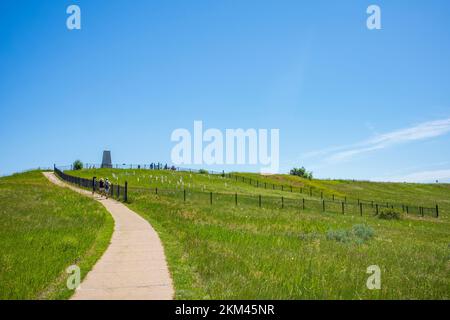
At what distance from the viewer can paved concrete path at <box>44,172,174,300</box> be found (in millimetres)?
6820

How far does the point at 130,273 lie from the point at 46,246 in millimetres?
4820

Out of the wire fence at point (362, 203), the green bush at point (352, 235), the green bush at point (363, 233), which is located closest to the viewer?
the green bush at point (352, 235)

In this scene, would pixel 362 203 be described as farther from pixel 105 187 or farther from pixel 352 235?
pixel 352 235

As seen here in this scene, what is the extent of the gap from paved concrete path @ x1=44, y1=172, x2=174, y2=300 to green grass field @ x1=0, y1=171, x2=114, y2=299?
0.36 meters

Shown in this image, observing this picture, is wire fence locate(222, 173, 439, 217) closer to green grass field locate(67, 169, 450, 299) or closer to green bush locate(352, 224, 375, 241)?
green bush locate(352, 224, 375, 241)

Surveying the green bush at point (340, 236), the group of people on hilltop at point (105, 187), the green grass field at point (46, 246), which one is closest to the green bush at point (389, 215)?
the green bush at point (340, 236)

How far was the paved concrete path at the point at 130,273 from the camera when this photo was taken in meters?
6.82

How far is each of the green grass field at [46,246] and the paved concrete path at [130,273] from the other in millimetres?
357

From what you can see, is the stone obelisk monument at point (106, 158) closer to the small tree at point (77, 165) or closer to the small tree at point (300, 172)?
the small tree at point (77, 165)

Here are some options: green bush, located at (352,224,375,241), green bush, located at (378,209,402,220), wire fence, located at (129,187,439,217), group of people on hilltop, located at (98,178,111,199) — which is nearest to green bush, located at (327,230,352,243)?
green bush, located at (352,224,375,241)

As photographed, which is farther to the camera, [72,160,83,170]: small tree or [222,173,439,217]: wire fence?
[72,160,83,170]: small tree

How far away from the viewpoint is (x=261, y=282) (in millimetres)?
7891
